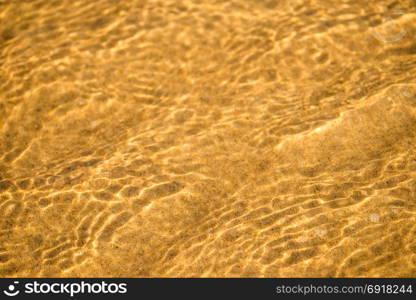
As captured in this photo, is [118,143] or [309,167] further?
[118,143]

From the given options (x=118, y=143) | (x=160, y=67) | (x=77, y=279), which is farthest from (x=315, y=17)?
(x=77, y=279)

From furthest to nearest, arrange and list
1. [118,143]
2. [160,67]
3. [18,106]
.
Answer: [160,67] → [18,106] → [118,143]

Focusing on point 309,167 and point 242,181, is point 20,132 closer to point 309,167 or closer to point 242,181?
point 242,181

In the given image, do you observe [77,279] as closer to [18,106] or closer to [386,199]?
[18,106]

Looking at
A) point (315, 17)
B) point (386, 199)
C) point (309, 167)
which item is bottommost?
point (386, 199)

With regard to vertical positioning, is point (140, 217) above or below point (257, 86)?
below

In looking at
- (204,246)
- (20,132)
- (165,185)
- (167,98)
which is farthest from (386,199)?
(20,132)

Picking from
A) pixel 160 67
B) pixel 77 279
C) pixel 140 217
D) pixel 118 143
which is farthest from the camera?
pixel 160 67
